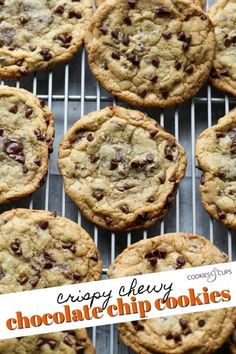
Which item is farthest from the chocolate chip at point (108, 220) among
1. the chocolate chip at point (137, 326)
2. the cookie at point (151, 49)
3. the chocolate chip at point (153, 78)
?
the chocolate chip at point (153, 78)

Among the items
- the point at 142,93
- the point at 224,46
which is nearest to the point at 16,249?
the point at 142,93

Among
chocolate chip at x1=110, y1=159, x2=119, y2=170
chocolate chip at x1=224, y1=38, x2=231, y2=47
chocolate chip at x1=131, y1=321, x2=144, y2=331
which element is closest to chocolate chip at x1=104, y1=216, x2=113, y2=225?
chocolate chip at x1=110, y1=159, x2=119, y2=170

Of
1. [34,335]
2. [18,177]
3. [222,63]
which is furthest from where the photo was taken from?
[222,63]

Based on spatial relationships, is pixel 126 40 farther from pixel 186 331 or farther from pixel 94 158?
pixel 186 331

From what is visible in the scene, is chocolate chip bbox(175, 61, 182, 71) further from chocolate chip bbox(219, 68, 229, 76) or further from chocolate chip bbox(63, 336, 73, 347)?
chocolate chip bbox(63, 336, 73, 347)

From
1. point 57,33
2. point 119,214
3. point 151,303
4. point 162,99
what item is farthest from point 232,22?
point 151,303

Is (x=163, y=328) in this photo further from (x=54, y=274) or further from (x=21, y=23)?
(x=21, y=23)
